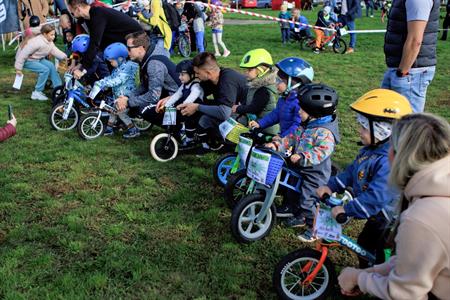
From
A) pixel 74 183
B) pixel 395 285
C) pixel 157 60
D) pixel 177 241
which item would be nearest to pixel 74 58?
pixel 157 60

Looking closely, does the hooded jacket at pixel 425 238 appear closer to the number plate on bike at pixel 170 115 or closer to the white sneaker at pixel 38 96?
the number plate on bike at pixel 170 115

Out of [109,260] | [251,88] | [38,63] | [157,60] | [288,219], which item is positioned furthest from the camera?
[38,63]

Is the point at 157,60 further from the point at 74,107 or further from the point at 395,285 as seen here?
the point at 395,285

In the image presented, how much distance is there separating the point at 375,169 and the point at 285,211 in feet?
4.28

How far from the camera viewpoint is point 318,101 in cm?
367

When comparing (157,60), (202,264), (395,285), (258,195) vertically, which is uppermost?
(157,60)

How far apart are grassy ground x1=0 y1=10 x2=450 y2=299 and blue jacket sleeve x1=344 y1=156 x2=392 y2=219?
870mm

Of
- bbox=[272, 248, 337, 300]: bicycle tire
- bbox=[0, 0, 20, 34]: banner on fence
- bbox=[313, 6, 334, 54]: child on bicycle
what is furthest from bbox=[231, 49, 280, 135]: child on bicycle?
bbox=[313, 6, 334, 54]: child on bicycle

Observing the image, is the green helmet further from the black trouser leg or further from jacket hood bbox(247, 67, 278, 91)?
the black trouser leg

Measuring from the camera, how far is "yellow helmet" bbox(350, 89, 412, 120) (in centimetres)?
298

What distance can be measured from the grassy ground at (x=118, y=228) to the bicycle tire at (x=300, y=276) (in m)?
0.20

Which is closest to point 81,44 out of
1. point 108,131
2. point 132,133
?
point 108,131

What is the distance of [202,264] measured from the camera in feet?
11.7

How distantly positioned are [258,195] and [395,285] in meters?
2.00
